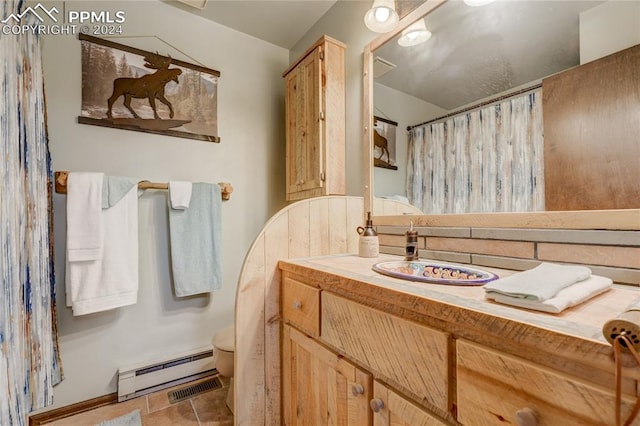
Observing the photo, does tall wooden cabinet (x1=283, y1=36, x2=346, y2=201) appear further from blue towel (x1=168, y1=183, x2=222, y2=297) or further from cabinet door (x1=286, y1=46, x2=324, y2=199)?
blue towel (x1=168, y1=183, x2=222, y2=297)

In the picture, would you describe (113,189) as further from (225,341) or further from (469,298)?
(469,298)

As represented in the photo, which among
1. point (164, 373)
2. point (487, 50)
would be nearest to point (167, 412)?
point (164, 373)

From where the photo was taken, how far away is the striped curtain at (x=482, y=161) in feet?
2.91

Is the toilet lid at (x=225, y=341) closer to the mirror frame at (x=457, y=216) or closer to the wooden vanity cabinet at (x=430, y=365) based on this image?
the wooden vanity cabinet at (x=430, y=365)

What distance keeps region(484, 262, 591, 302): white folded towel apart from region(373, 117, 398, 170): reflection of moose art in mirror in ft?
2.64

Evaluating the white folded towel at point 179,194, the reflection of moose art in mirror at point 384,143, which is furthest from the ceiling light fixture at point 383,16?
the white folded towel at point 179,194

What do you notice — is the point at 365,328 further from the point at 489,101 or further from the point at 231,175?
the point at 231,175

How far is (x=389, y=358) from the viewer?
69cm

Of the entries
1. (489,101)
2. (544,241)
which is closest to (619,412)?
(544,241)

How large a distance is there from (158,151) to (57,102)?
1.73ft

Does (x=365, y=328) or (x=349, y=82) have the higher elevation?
(x=349, y=82)

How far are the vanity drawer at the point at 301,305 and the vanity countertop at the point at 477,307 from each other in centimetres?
8

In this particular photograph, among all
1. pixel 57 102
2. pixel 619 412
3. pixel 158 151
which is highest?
pixel 57 102

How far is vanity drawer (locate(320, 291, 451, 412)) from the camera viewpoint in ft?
1.93
